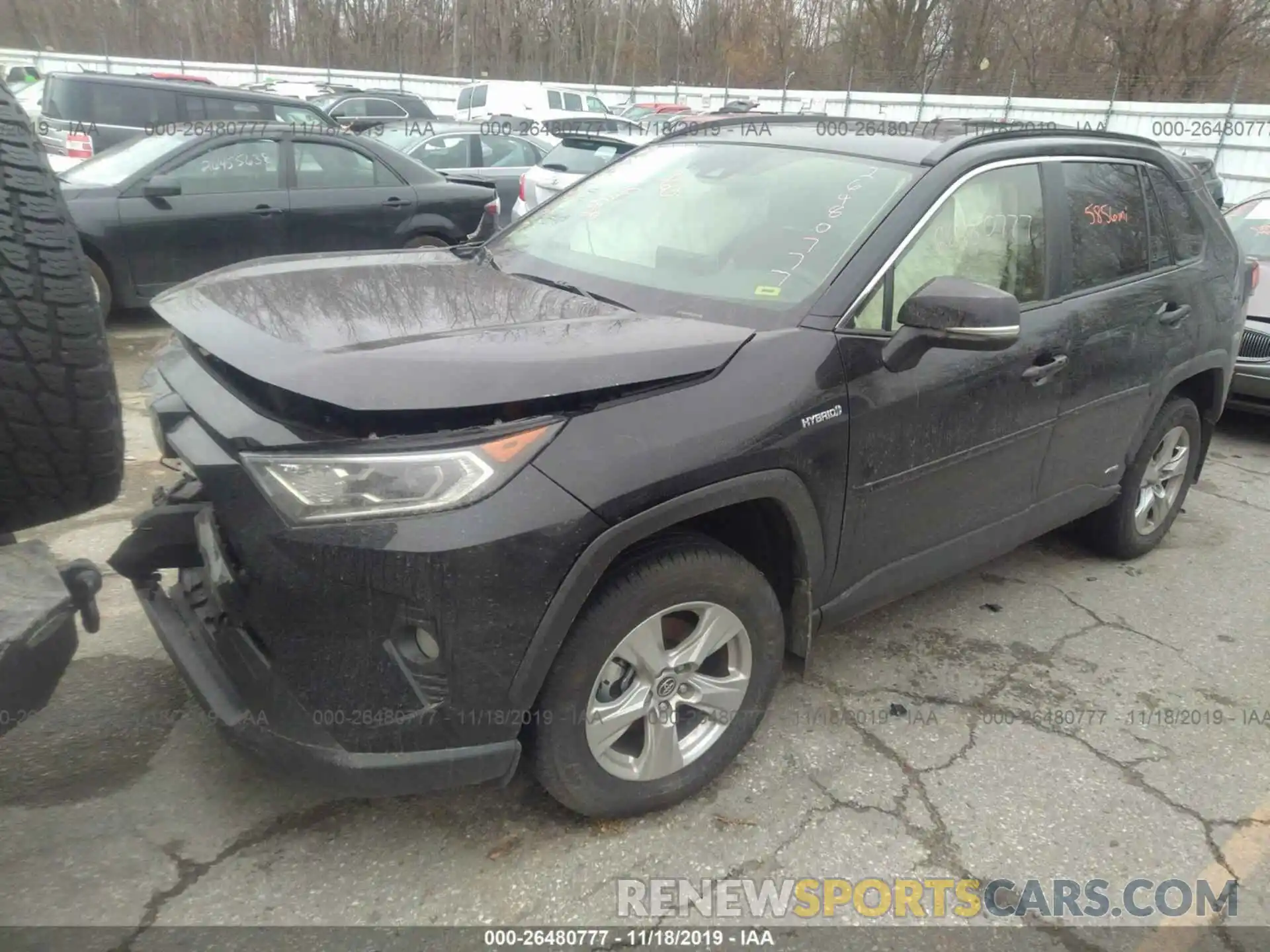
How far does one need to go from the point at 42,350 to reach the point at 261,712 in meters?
0.89

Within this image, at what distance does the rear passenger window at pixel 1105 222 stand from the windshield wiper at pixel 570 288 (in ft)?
5.73

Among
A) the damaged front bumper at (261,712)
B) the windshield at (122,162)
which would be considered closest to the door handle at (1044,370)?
the damaged front bumper at (261,712)

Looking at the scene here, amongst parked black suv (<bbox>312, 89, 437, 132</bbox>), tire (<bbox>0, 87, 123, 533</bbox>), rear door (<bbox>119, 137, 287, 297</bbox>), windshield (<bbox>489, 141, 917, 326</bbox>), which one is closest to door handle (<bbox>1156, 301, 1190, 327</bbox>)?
windshield (<bbox>489, 141, 917, 326</bbox>)

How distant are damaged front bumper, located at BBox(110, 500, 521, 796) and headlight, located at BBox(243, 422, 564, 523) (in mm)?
281

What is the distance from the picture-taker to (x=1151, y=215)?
151 inches

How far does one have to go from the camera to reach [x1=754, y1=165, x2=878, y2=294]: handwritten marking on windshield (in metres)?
2.79

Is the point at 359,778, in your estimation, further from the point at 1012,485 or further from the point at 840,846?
the point at 1012,485

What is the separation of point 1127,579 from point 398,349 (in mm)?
3560

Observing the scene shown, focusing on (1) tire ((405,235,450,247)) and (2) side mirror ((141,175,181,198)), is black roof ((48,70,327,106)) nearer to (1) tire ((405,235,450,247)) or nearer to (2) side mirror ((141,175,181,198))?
(1) tire ((405,235,450,247))

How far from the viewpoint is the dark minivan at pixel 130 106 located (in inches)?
373

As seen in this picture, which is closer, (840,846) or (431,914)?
(431,914)

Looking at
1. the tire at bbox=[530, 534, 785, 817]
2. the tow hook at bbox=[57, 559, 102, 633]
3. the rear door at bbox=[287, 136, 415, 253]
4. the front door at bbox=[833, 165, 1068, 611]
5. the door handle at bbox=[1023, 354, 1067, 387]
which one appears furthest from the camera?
the rear door at bbox=[287, 136, 415, 253]

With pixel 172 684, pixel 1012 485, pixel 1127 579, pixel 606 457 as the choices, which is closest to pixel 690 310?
pixel 606 457

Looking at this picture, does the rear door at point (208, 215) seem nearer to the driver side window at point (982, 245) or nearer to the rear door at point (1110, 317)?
the driver side window at point (982, 245)
